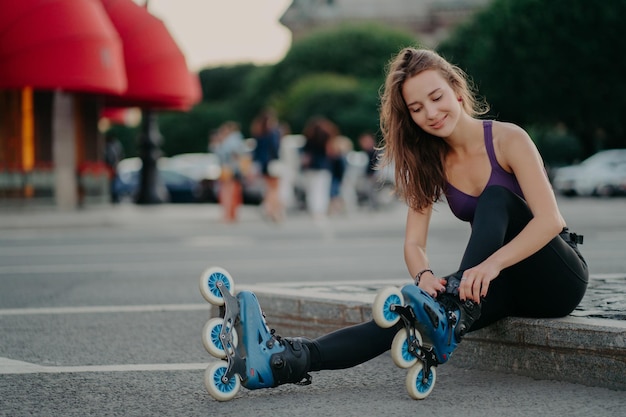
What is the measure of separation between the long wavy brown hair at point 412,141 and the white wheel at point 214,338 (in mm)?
1116

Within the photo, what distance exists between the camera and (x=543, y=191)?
430 centimetres

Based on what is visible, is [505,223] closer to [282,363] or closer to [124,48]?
[282,363]

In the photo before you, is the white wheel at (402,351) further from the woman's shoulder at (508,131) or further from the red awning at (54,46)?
the red awning at (54,46)

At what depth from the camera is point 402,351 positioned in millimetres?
3975

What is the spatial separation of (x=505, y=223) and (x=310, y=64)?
2232 inches

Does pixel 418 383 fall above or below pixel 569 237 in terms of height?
below

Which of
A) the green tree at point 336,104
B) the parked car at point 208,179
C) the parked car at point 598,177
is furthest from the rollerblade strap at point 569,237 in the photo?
the green tree at point 336,104

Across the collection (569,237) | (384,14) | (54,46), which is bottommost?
(569,237)

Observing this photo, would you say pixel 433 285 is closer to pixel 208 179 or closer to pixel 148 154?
pixel 148 154

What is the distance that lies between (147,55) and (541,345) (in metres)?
18.2

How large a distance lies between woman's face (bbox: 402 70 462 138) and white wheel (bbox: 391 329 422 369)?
94 cm

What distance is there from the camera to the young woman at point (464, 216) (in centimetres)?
412

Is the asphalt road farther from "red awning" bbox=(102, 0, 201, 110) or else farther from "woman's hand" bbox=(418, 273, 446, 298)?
"red awning" bbox=(102, 0, 201, 110)

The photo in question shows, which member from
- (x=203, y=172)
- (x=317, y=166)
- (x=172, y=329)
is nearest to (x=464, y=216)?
(x=172, y=329)
